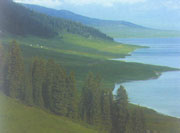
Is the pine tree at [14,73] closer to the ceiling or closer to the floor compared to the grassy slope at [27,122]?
closer to the ceiling

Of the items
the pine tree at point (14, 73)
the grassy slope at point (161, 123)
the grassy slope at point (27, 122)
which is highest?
the pine tree at point (14, 73)

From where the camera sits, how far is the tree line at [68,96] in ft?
141

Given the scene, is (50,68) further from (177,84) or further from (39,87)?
(177,84)

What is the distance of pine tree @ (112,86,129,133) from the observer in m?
42.8

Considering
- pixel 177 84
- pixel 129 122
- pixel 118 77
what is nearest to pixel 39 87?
pixel 129 122

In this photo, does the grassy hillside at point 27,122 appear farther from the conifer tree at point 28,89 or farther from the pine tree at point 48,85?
the conifer tree at point 28,89

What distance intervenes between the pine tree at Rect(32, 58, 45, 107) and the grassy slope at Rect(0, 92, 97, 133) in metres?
12.9

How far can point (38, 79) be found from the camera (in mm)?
50188

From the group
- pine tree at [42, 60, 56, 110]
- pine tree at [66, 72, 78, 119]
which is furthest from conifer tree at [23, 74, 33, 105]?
pine tree at [66, 72, 78, 119]

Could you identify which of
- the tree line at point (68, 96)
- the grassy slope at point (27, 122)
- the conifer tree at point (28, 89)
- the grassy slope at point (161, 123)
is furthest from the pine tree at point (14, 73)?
the grassy slope at point (161, 123)

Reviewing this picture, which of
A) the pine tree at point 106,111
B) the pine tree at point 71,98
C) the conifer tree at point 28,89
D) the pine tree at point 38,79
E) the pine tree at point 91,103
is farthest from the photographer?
the pine tree at point 38,79

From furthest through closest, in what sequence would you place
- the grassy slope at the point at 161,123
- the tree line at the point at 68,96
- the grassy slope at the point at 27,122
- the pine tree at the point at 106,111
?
the pine tree at the point at 106,111
the tree line at the point at 68,96
the grassy slope at the point at 161,123
the grassy slope at the point at 27,122

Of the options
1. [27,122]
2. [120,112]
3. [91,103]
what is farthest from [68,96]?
[27,122]

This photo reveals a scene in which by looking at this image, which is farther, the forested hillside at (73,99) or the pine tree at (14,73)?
the pine tree at (14,73)
